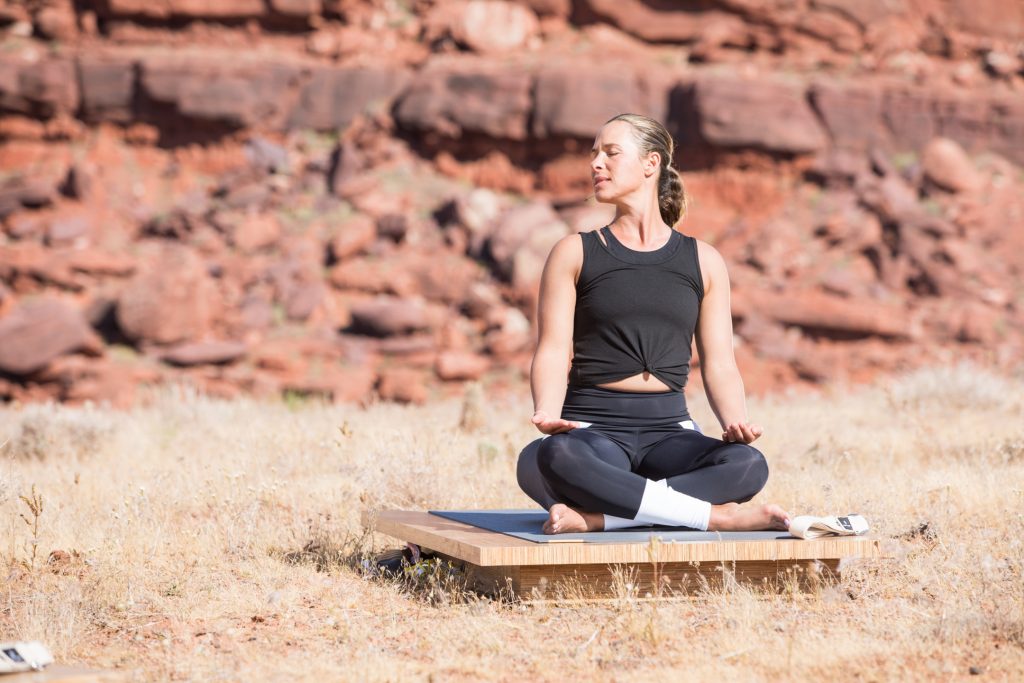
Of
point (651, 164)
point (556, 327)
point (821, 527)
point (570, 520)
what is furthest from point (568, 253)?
point (821, 527)

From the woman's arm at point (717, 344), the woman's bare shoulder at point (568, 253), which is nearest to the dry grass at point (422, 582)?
the woman's arm at point (717, 344)

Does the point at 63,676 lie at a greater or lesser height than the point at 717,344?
lesser

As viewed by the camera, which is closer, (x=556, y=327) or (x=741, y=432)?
(x=741, y=432)

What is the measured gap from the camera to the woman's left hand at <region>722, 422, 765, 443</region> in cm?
467

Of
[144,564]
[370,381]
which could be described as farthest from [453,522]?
[370,381]

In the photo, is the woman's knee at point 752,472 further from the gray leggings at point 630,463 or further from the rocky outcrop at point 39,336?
the rocky outcrop at point 39,336

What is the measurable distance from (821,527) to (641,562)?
728 millimetres

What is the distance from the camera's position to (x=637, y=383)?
4.94 m

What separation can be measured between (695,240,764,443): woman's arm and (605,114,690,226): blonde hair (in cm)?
22

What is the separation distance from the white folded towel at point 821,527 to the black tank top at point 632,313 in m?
0.89

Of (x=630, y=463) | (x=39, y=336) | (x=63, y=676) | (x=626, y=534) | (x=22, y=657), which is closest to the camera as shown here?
(x=63, y=676)

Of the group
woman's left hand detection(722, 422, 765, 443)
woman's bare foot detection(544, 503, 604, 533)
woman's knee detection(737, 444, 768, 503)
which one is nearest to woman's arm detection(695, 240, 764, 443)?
woman's left hand detection(722, 422, 765, 443)

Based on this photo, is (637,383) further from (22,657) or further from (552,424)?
(22,657)

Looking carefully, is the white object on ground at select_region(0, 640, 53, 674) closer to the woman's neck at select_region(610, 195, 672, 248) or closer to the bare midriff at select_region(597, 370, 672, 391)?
the bare midriff at select_region(597, 370, 672, 391)
